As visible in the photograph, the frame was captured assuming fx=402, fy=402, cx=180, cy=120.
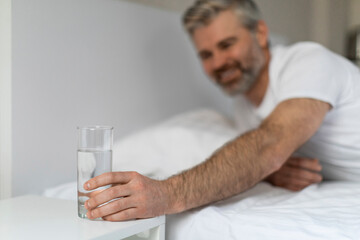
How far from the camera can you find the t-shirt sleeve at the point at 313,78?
3.64ft

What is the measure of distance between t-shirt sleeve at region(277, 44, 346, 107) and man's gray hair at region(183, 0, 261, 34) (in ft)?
1.26

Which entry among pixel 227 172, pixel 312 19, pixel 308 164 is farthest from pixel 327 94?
pixel 312 19

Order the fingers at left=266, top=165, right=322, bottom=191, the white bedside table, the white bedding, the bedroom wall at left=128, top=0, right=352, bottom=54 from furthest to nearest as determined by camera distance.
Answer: the bedroom wall at left=128, top=0, right=352, bottom=54, the fingers at left=266, top=165, right=322, bottom=191, the white bedding, the white bedside table

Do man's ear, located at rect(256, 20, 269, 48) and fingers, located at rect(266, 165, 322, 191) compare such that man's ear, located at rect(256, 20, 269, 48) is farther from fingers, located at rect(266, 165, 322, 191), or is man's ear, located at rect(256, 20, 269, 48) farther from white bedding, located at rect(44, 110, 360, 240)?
fingers, located at rect(266, 165, 322, 191)

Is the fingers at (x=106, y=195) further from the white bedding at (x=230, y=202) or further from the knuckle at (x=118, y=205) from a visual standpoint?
the white bedding at (x=230, y=202)

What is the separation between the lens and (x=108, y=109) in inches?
57.1

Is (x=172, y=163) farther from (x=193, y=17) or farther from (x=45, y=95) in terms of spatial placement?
(x=193, y=17)

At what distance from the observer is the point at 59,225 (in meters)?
0.75

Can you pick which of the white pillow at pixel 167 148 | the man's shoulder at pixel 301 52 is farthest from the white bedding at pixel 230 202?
the man's shoulder at pixel 301 52

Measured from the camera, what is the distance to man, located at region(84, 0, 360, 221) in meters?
0.81

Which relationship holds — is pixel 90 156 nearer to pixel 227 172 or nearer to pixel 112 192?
pixel 112 192

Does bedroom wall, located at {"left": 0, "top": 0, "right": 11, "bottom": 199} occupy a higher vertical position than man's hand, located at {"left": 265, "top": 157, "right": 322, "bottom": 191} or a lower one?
higher

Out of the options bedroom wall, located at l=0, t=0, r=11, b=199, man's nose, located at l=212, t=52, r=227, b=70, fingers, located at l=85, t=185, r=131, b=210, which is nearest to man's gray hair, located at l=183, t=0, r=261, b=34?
man's nose, located at l=212, t=52, r=227, b=70

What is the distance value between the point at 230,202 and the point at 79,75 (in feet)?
2.21
